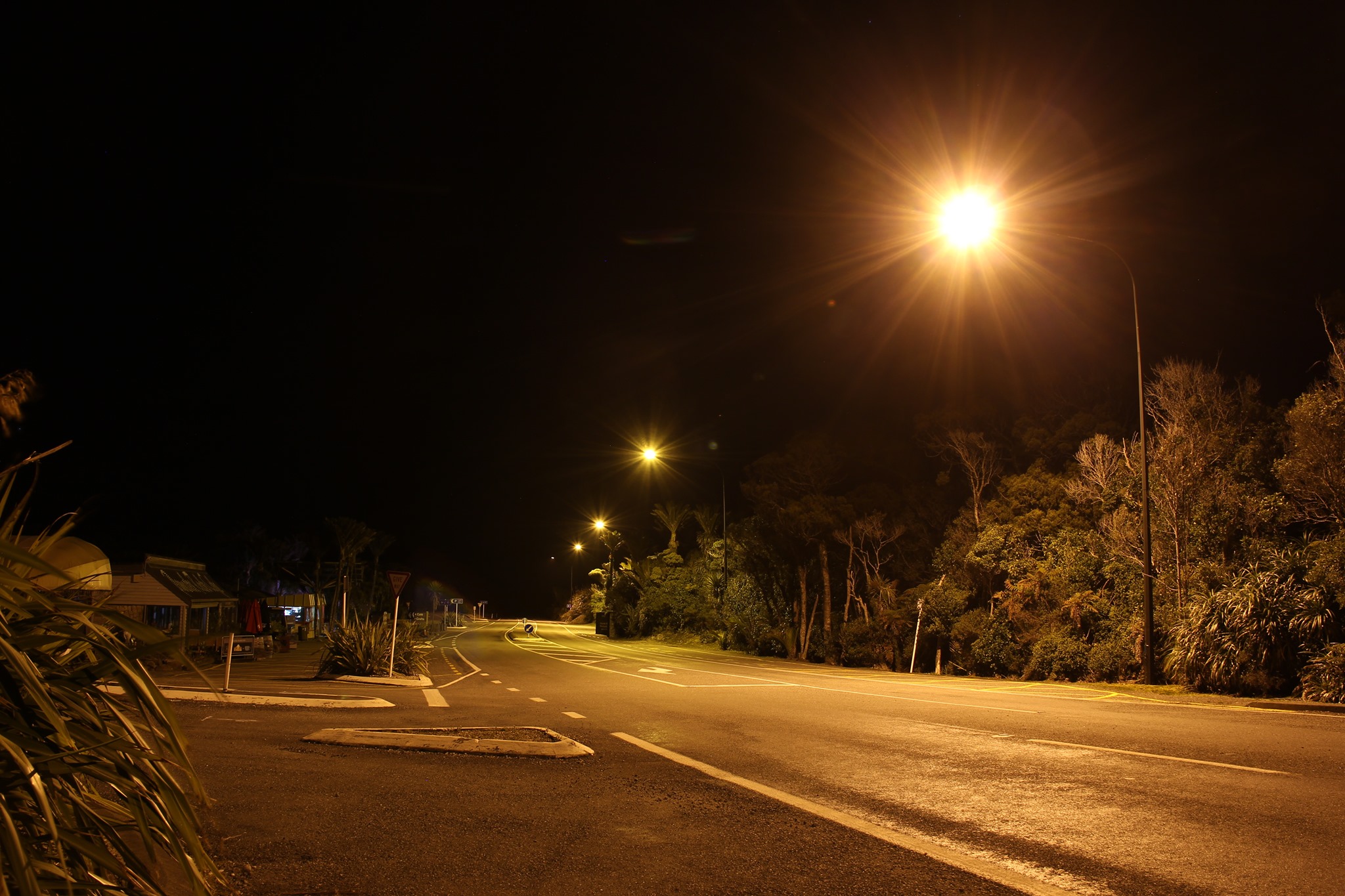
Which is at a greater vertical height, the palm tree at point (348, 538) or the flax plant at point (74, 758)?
the palm tree at point (348, 538)

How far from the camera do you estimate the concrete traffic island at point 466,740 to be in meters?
8.78

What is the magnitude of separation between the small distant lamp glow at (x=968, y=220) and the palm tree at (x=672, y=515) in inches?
1566

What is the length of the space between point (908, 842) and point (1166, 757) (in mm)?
4146

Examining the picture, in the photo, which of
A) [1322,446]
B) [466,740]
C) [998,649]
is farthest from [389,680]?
[1322,446]

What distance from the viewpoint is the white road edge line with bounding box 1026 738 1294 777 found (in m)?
7.41

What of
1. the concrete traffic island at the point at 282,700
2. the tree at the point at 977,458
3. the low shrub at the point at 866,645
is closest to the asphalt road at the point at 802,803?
the concrete traffic island at the point at 282,700

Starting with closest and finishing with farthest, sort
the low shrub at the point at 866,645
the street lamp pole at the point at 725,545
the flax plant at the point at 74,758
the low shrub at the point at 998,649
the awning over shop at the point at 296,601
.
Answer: the flax plant at the point at 74,758, the low shrub at the point at 998,649, the low shrub at the point at 866,645, the street lamp pole at the point at 725,545, the awning over shop at the point at 296,601

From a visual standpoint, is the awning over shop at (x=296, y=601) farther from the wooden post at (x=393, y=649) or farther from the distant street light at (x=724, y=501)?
the wooden post at (x=393, y=649)

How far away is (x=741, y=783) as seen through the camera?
7.48 m

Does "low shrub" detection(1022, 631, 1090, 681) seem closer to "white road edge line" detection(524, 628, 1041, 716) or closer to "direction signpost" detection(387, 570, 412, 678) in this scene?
"white road edge line" detection(524, 628, 1041, 716)

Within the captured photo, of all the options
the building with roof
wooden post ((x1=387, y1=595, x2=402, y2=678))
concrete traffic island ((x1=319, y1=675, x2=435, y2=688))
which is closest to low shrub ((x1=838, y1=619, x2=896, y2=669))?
concrete traffic island ((x1=319, y1=675, x2=435, y2=688))

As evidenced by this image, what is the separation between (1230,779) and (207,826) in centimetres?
782

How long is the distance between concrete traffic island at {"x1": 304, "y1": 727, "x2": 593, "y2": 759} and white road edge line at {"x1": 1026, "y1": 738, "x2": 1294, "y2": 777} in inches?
194

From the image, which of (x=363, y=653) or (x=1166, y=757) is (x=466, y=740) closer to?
(x=1166, y=757)
